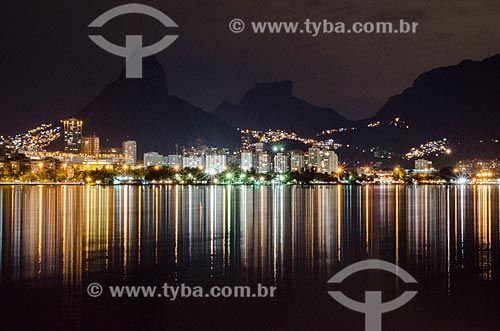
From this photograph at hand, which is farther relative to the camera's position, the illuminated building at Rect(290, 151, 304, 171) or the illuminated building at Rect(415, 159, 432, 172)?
the illuminated building at Rect(415, 159, 432, 172)

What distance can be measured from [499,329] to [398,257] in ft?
22.4

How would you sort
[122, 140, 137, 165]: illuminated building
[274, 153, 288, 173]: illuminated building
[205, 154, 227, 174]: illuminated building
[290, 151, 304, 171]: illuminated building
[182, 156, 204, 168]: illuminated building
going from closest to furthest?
[274, 153, 288, 173]: illuminated building
[290, 151, 304, 171]: illuminated building
[205, 154, 227, 174]: illuminated building
[182, 156, 204, 168]: illuminated building
[122, 140, 137, 165]: illuminated building

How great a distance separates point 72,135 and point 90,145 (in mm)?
10585

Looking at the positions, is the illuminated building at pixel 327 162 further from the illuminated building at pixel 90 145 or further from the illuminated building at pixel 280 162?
the illuminated building at pixel 90 145

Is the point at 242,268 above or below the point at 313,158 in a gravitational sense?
below

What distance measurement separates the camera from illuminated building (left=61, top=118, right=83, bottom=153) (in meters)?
188

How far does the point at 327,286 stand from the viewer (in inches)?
513

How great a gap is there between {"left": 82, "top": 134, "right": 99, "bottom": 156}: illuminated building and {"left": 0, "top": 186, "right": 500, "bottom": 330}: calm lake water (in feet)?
518

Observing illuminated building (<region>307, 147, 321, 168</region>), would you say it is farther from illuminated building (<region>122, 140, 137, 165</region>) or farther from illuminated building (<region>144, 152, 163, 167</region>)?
illuminated building (<region>122, 140, 137, 165</region>)

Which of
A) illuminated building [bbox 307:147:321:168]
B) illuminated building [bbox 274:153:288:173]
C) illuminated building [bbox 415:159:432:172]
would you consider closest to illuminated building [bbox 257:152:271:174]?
illuminated building [bbox 274:153:288:173]

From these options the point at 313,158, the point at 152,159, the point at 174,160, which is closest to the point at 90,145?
the point at 152,159

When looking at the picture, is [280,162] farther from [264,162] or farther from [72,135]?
[72,135]

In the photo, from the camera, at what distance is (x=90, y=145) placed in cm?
18175

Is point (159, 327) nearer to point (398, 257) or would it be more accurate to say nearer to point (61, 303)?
point (61, 303)
